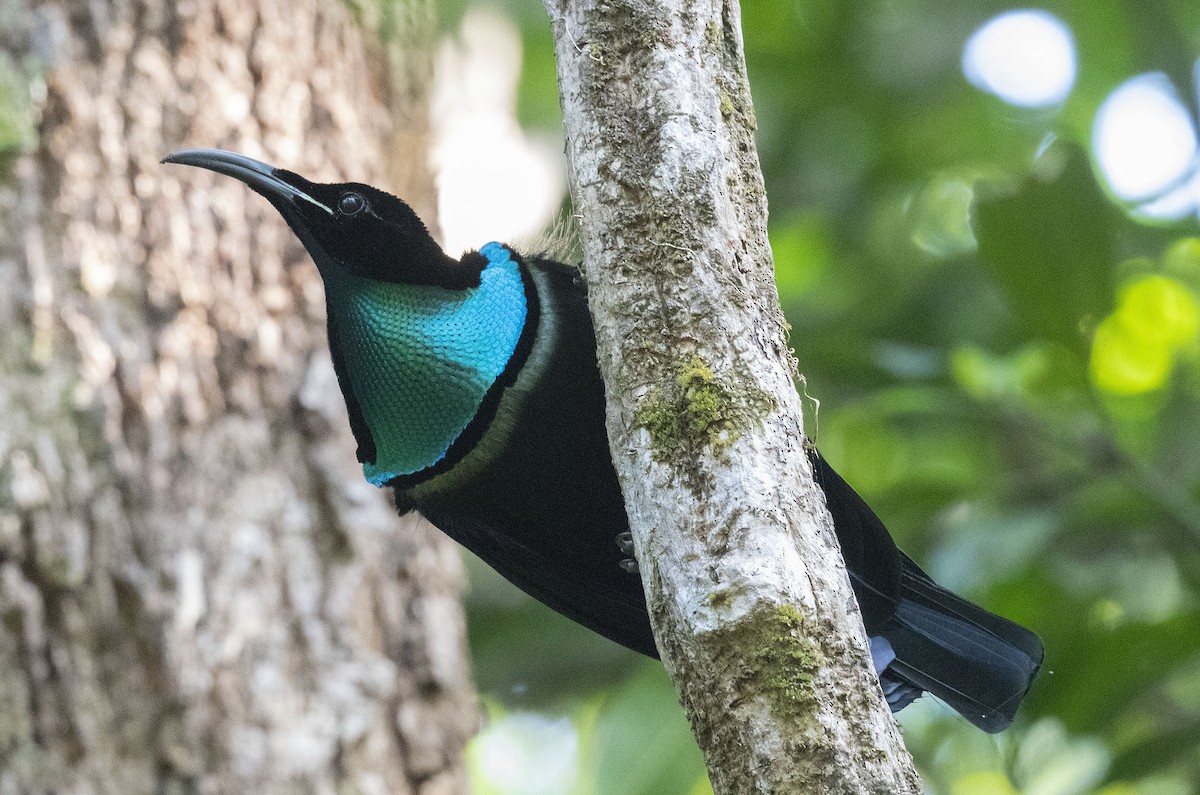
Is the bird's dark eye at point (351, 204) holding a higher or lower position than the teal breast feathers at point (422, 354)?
higher

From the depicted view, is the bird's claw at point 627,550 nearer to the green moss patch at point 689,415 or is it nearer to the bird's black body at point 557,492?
the bird's black body at point 557,492

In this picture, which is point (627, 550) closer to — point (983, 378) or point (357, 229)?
point (357, 229)

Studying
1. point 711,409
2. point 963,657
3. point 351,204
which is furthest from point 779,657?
point 351,204

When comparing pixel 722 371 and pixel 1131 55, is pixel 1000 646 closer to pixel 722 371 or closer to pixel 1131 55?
pixel 722 371

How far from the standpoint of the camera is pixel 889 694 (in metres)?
2.83

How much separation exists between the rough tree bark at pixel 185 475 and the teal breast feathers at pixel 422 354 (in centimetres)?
131

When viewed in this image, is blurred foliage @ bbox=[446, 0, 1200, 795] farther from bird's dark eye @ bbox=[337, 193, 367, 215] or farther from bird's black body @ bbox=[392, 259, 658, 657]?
bird's dark eye @ bbox=[337, 193, 367, 215]

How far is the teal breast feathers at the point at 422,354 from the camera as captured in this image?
2.45m

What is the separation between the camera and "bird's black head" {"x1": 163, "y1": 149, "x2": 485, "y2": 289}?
257 cm

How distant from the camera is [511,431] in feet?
8.12

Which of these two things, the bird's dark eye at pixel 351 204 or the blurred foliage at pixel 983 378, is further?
the blurred foliage at pixel 983 378

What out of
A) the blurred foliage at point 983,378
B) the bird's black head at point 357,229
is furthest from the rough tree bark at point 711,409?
the blurred foliage at point 983,378

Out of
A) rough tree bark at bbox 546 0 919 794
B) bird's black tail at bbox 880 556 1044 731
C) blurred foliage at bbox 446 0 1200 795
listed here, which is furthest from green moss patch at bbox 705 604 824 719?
blurred foliage at bbox 446 0 1200 795

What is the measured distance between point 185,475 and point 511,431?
1801mm
